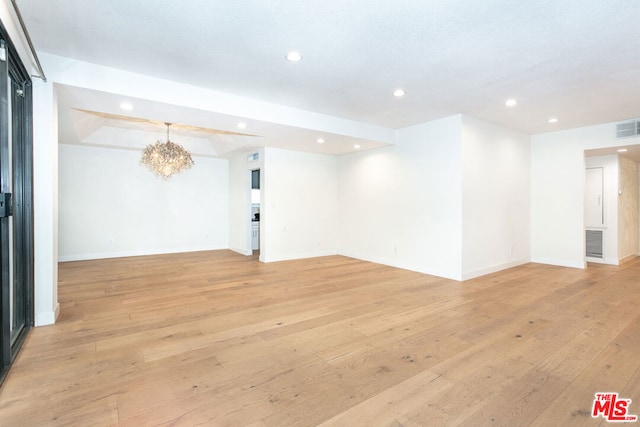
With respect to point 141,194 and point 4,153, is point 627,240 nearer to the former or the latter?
point 4,153

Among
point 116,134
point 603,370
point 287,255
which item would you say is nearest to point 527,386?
point 603,370

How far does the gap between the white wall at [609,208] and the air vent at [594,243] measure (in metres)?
0.07

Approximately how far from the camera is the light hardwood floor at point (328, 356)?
1.83 metres

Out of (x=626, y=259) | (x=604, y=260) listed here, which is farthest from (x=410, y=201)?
(x=626, y=259)

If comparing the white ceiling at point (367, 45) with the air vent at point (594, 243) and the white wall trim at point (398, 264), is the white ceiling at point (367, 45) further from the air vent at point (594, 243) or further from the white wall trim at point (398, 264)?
the air vent at point (594, 243)

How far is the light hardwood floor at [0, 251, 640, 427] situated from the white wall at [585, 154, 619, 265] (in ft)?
Result: 6.90

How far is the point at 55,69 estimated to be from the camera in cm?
304

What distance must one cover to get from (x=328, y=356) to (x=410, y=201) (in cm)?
392

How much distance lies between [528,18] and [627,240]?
7.05 meters

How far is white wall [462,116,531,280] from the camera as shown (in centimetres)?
502

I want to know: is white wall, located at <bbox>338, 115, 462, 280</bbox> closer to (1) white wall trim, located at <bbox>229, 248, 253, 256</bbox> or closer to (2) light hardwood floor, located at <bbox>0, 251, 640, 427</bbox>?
(2) light hardwood floor, located at <bbox>0, 251, 640, 427</bbox>
